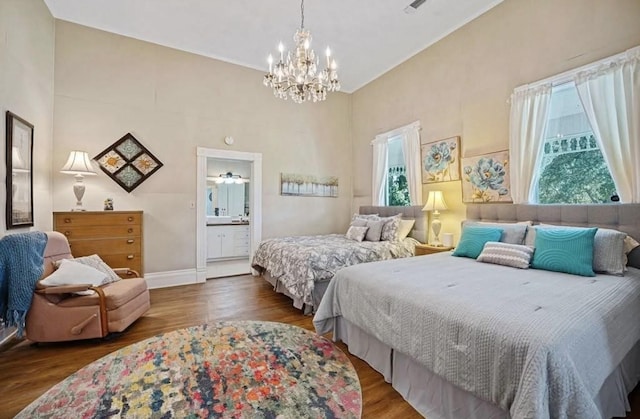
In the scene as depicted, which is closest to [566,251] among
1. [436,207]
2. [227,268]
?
[436,207]

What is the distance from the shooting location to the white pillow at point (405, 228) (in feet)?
13.8

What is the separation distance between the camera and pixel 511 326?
1.26 metres

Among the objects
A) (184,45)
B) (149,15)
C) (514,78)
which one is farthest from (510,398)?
(184,45)

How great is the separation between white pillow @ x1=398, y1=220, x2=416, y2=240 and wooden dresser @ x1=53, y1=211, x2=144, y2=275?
373 cm

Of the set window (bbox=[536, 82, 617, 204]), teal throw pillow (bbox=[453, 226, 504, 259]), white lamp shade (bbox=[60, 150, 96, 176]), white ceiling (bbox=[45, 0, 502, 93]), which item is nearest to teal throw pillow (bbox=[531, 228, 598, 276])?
teal throw pillow (bbox=[453, 226, 504, 259])

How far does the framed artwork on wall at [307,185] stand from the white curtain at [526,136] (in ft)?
10.7

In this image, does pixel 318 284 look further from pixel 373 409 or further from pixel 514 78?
pixel 514 78

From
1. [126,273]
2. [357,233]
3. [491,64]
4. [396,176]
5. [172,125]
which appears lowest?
[126,273]

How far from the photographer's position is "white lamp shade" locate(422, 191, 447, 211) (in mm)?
3826

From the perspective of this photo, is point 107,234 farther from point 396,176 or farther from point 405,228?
point 396,176

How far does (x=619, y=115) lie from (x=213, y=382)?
3989mm

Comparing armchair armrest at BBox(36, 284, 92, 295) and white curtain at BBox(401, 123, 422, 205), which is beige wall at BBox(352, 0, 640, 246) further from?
armchair armrest at BBox(36, 284, 92, 295)

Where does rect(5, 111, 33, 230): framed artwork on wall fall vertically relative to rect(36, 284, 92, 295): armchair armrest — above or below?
above

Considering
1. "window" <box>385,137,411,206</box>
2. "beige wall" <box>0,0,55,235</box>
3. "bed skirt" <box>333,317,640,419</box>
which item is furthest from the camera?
"window" <box>385,137,411,206</box>
